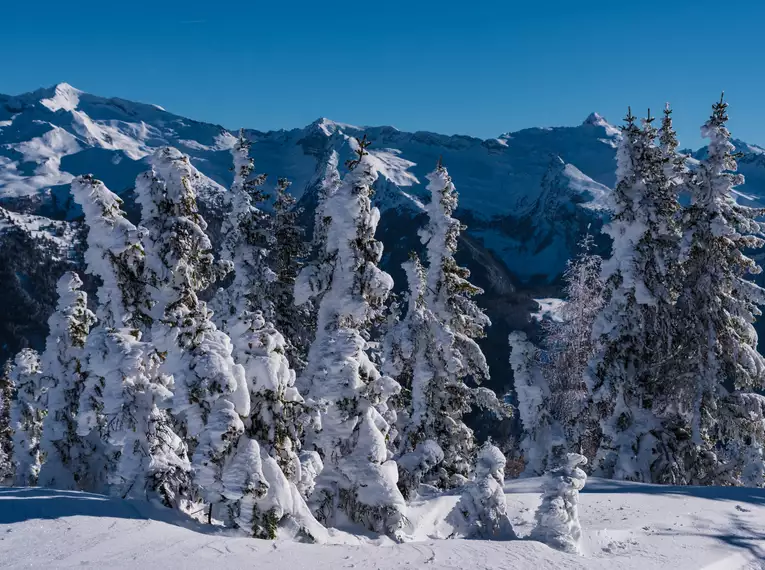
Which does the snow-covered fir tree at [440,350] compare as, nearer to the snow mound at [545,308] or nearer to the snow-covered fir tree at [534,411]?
the snow-covered fir tree at [534,411]

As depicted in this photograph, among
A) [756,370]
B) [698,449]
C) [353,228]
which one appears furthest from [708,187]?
[353,228]

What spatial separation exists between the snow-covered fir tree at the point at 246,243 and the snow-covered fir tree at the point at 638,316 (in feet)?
38.3

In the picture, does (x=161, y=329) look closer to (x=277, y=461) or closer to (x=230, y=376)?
(x=230, y=376)

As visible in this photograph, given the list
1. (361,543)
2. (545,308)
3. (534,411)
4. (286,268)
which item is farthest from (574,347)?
(545,308)

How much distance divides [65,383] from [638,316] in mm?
20154

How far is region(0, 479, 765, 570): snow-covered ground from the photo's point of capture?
8.34m

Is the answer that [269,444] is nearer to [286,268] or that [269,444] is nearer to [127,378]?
[127,378]

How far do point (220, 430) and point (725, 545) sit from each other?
1033 cm

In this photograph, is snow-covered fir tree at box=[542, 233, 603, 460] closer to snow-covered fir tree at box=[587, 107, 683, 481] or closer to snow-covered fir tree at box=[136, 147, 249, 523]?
snow-covered fir tree at box=[587, 107, 683, 481]

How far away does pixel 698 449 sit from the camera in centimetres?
2086

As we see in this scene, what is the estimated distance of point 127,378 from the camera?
39.9 ft

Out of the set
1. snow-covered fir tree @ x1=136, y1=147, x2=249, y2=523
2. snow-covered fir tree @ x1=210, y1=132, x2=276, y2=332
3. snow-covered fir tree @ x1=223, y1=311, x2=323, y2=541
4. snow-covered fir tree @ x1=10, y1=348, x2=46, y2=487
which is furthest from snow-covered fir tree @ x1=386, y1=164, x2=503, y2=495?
snow-covered fir tree @ x1=10, y1=348, x2=46, y2=487

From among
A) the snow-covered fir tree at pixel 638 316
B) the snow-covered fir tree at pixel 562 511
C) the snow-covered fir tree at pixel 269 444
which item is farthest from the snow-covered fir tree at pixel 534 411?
the snow-covered fir tree at pixel 269 444

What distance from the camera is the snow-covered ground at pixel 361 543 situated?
8344 mm
